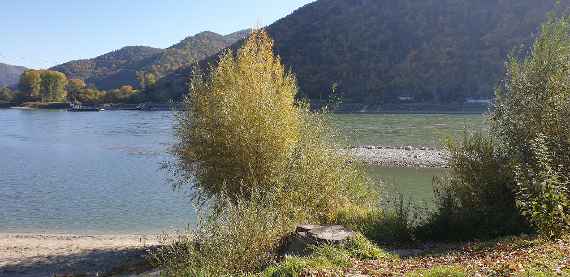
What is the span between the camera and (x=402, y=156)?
141 feet

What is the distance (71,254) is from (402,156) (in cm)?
2986

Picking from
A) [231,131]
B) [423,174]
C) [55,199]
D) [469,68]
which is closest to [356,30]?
[469,68]

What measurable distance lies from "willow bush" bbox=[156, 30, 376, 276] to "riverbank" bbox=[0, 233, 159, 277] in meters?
2.98

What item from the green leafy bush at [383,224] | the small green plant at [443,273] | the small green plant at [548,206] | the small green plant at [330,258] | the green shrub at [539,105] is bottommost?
the green leafy bush at [383,224]

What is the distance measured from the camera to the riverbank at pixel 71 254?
16781 mm

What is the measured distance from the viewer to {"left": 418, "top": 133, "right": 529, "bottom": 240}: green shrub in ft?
41.2

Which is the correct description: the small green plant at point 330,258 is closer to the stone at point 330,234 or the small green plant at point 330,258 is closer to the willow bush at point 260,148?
the stone at point 330,234

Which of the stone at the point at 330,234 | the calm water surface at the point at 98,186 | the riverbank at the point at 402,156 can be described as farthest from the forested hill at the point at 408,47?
the stone at the point at 330,234

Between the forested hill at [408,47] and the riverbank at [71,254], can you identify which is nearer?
the riverbank at [71,254]

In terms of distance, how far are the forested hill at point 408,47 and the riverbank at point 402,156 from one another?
233 ft

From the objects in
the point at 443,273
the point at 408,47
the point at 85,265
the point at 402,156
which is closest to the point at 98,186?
the point at 85,265

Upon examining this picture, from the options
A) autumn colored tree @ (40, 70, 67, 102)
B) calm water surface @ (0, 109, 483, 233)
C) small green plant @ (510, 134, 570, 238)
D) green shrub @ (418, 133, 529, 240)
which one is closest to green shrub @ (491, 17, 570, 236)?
green shrub @ (418, 133, 529, 240)

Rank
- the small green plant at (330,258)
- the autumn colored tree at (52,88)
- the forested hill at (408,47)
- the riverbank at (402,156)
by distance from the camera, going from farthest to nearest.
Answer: the autumn colored tree at (52,88) < the forested hill at (408,47) < the riverbank at (402,156) < the small green plant at (330,258)

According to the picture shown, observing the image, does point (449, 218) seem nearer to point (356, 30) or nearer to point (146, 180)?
point (146, 180)
